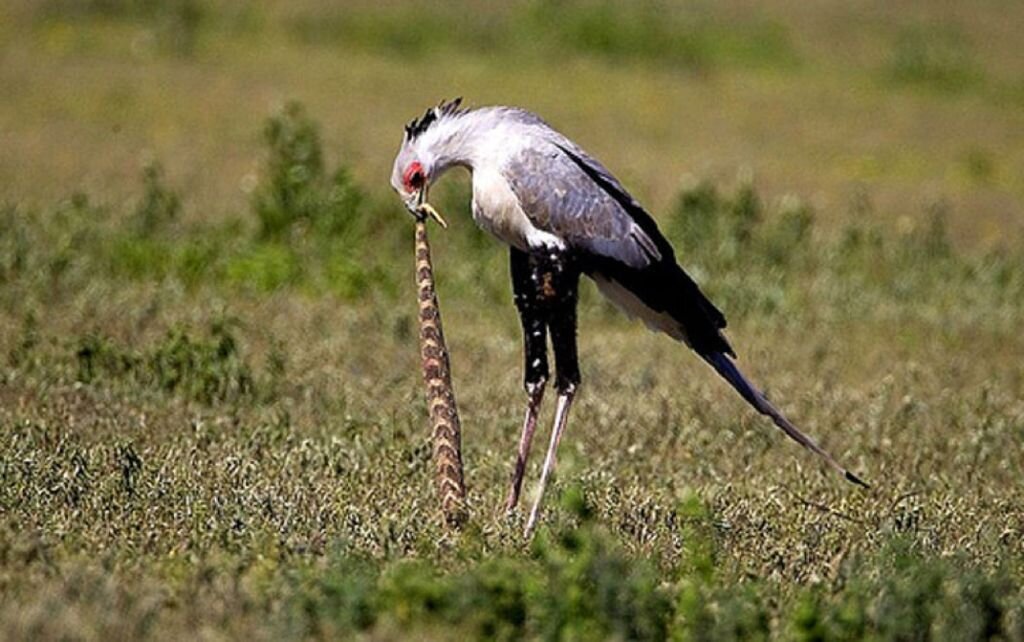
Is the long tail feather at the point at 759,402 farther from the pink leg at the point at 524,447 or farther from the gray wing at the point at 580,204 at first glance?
the pink leg at the point at 524,447

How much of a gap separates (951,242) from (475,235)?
4.07 meters

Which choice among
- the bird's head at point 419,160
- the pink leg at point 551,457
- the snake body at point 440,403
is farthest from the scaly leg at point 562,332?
the bird's head at point 419,160

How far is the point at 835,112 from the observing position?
21594 mm

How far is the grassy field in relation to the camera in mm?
5141

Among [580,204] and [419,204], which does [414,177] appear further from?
[580,204]

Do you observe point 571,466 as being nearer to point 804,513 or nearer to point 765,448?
point 804,513

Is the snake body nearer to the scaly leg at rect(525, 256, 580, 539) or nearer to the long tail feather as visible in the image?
the scaly leg at rect(525, 256, 580, 539)

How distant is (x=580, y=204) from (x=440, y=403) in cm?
92

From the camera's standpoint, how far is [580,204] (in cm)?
701

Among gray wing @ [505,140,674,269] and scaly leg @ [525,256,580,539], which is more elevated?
gray wing @ [505,140,674,269]

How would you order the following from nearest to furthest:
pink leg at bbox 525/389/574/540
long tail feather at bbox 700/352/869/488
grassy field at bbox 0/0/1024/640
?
grassy field at bbox 0/0/1024/640 → pink leg at bbox 525/389/574/540 → long tail feather at bbox 700/352/869/488

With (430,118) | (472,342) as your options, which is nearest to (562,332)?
(430,118)

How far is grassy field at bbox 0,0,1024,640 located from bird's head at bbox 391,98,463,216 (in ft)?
3.72

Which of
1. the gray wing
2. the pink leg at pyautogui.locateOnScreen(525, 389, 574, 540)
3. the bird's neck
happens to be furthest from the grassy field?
the bird's neck
